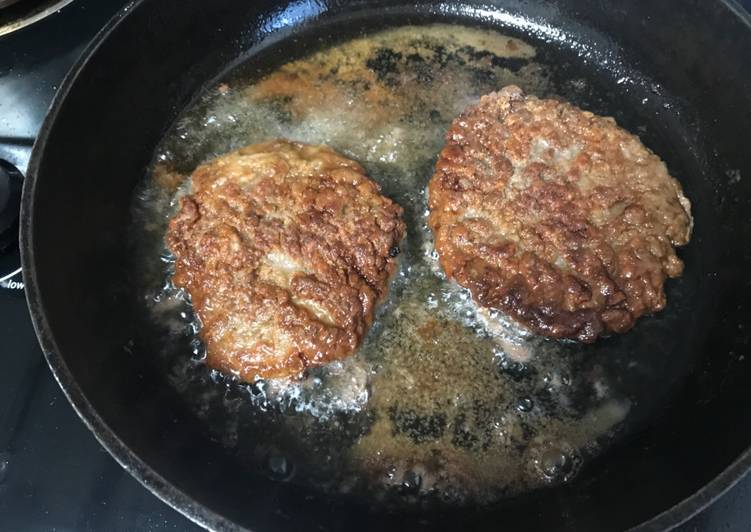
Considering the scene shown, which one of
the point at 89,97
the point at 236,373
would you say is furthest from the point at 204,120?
the point at 236,373

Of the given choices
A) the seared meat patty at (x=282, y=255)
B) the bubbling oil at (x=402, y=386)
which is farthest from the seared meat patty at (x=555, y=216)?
the seared meat patty at (x=282, y=255)

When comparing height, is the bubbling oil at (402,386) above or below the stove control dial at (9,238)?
above

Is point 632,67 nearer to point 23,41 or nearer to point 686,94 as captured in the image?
point 686,94

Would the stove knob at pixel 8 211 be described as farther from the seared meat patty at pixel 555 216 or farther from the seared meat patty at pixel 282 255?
the seared meat patty at pixel 555 216

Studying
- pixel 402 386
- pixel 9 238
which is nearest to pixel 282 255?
pixel 402 386

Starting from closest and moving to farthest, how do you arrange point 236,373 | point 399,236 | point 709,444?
point 709,444 → point 236,373 → point 399,236

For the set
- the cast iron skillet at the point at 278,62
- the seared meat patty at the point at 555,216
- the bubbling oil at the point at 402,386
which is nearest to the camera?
the cast iron skillet at the point at 278,62
